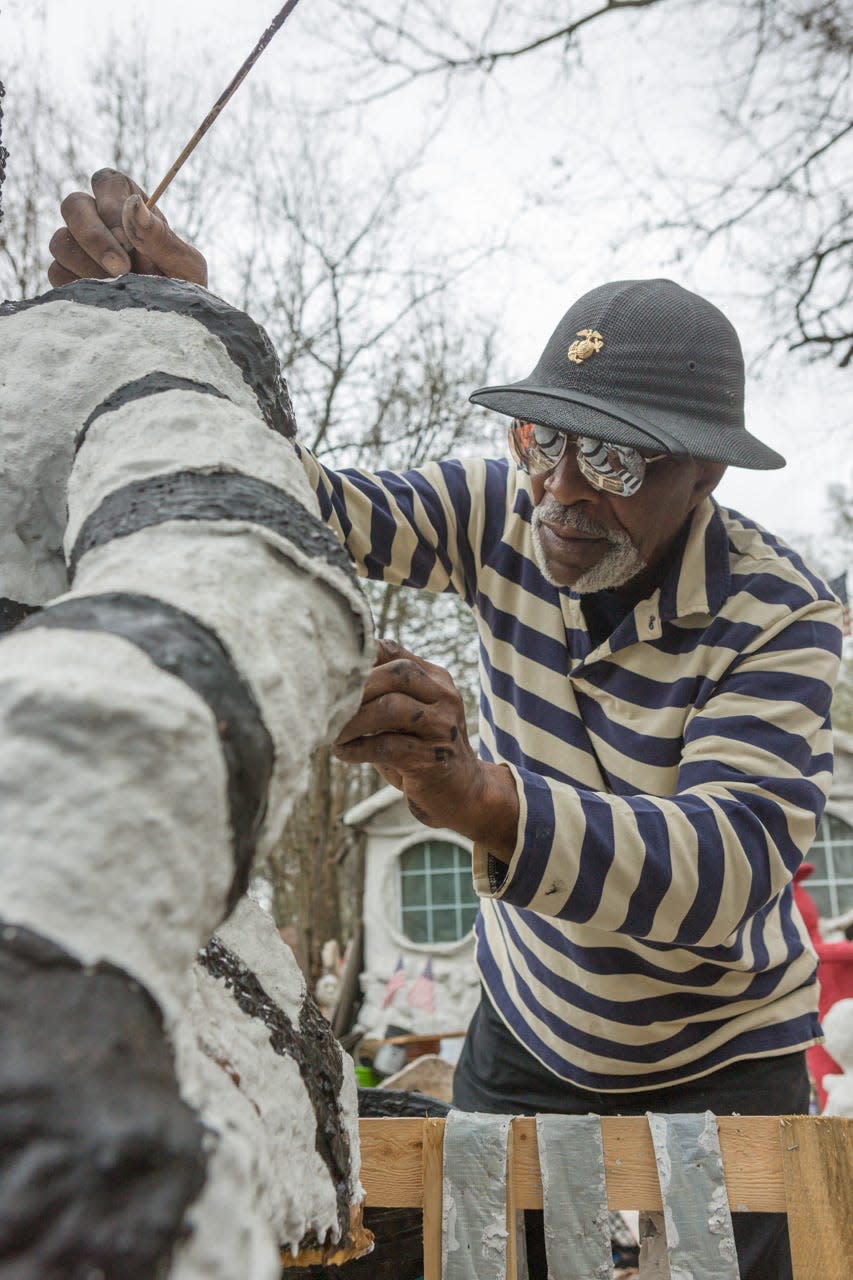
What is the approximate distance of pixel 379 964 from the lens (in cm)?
805

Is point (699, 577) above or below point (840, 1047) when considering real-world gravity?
above

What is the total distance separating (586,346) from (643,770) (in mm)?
784

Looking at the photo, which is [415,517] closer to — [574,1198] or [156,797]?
[574,1198]

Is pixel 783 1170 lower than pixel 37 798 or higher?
lower

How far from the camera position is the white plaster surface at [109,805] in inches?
22.7

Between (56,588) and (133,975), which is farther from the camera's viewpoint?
(56,588)

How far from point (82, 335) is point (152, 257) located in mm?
279

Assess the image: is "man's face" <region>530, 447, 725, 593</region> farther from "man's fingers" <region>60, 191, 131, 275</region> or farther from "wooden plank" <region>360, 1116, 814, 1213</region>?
"wooden plank" <region>360, 1116, 814, 1213</region>

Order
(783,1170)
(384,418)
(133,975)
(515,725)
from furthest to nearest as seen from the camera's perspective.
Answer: (384,418) < (515,725) < (783,1170) < (133,975)

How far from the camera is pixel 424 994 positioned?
25.2ft

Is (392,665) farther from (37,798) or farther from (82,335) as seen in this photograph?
(37,798)

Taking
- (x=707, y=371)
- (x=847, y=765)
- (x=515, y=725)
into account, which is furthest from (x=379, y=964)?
(x=707, y=371)

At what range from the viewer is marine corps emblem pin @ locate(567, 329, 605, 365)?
1869 millimetres

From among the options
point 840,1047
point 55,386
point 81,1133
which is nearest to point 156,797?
point 81,1133
